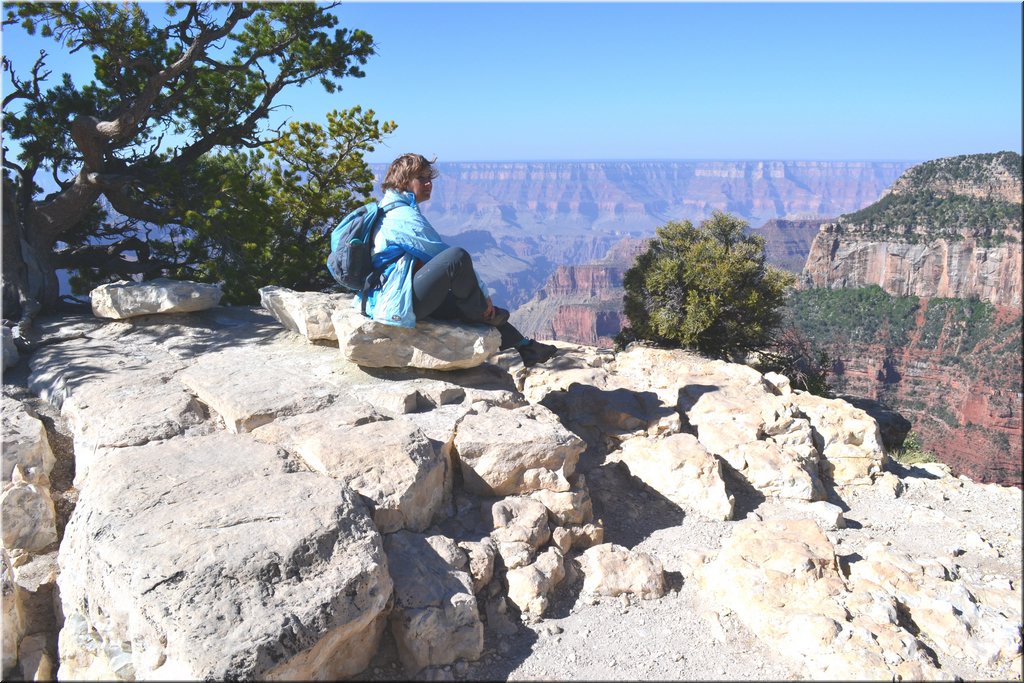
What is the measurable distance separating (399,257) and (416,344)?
777mm

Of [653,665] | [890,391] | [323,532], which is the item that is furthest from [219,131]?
[890,391]

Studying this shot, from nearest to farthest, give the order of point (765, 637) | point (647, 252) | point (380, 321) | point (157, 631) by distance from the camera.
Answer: point (157, 631) < point (765, 637) < point (380, 321) < point (647, 252)

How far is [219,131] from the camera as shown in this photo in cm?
988

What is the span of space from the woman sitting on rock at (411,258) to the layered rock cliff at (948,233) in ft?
220

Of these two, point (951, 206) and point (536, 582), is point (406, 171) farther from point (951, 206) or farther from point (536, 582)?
point (951, 206)

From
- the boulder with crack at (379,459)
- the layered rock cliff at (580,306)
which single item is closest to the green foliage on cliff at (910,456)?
the boulder with crack at (379,459)

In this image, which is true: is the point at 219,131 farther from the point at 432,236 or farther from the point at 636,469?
the point at 636,469

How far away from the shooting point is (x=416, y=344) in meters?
5.89

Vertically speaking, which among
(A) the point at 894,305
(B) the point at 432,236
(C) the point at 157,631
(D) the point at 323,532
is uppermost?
(B) the point at 432,236

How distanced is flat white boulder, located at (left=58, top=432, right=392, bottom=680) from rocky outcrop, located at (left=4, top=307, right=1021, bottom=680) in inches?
0.4

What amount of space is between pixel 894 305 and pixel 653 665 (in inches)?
2835

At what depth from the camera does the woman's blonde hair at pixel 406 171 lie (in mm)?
5750

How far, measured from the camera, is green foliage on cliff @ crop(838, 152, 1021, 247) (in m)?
57.3

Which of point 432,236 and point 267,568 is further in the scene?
point 432,236
